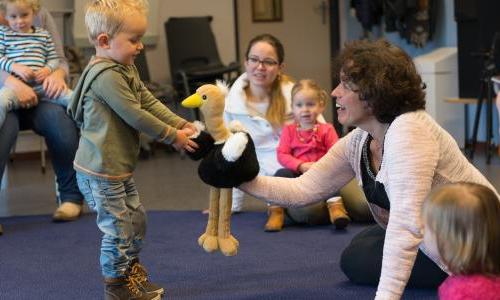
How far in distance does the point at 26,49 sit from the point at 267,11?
12.3 ft

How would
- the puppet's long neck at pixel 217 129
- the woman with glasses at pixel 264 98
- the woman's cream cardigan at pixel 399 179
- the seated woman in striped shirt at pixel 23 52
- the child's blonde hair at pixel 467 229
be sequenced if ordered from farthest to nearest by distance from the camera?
the seated woman in striped shirt at pixel 23 52 → the woman with glasses at pixel 264 98 → the puppet's long neck at pixel 217 129 → the woman's cream cardigan at pixel 399 179 → the child's blonde hair at pixel 467 229

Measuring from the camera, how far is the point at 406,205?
1.81 m

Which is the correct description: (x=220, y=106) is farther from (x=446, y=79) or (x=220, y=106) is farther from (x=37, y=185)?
(x=446, y=79)

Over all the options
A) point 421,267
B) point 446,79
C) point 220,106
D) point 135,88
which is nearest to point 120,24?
point 135,88

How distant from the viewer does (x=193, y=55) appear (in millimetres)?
6281

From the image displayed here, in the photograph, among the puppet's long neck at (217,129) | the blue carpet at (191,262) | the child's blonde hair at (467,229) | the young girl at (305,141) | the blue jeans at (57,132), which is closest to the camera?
the child's blonde hair at (467,229)

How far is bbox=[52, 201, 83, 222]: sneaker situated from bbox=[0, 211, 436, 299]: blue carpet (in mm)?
50

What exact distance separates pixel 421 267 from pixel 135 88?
995mm

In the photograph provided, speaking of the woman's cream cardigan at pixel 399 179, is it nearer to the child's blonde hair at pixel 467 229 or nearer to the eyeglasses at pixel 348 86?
the eyeglasses at pixel 348 86

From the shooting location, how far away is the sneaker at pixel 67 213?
3650 millimetres

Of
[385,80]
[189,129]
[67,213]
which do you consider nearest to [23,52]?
[67,213]

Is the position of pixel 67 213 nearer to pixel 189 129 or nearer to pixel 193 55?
pixel 189 129

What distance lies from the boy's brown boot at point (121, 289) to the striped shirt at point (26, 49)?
1642 millimetres

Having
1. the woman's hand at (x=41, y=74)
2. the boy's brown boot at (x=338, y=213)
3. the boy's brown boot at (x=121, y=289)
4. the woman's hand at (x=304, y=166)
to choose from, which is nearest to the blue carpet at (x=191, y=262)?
the boy's brown boot at (x=338, y=213)
